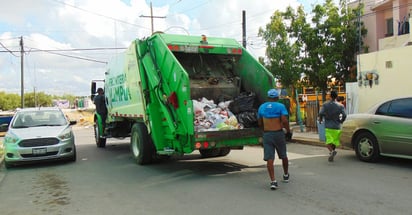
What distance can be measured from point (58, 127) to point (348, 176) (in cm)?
724

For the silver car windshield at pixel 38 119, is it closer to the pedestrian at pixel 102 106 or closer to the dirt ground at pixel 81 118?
the pedestrian at pixel 102 106

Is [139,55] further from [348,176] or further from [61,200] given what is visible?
[348,176]

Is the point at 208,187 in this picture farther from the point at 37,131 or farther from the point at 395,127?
the point at 37,131

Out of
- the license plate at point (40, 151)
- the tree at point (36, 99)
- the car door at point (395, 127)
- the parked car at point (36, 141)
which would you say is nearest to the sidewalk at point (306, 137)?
the car door at point (395, 127)

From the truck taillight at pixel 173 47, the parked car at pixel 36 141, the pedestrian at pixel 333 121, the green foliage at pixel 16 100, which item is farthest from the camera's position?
the green foliage at pixel 16 100

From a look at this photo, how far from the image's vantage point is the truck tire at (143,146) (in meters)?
9.29

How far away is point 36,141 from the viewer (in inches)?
385

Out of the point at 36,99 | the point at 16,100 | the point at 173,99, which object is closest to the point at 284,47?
the point at 173,99

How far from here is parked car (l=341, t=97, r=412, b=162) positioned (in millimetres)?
8422

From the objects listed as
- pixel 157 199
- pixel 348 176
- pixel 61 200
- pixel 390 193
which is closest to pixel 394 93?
pixel 348 176

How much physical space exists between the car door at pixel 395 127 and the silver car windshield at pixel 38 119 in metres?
8.01

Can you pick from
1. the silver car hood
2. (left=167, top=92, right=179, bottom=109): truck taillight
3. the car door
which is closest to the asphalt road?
the car door

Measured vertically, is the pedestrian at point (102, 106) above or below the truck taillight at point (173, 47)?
below

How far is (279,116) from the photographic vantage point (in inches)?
276
